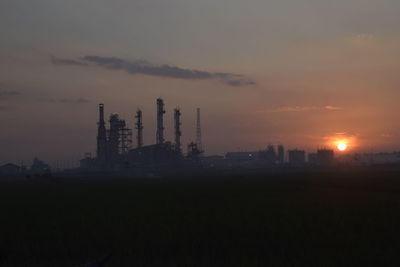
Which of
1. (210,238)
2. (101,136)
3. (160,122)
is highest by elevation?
(160,122)

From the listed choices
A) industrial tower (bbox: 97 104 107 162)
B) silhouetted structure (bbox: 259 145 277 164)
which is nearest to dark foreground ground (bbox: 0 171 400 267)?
industrial tower (bbox: 97 104 107 162)

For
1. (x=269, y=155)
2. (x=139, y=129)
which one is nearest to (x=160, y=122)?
(x=139, y=129)

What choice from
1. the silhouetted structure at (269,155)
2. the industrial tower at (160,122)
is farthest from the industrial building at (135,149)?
the silhouetted structure at (269,155)

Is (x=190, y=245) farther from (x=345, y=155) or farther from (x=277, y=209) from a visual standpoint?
(x=345, y=155)

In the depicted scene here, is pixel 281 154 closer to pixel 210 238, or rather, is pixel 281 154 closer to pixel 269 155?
pixel 269 155

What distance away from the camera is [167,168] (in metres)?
103

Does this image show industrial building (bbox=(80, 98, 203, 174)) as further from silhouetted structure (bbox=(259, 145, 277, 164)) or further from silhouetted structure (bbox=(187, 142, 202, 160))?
silhouetted structure (bbox=(259, 145, 277, 164))

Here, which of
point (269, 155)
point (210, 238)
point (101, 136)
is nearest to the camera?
point (210, 238)

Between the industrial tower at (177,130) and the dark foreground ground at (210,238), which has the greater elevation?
the industrial tower at (177,130)

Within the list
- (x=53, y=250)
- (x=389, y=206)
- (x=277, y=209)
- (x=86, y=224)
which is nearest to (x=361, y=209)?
(x=389, y=206)

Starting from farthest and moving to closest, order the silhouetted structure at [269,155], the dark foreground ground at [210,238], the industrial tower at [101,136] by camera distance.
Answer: the silhouetted structure at [269,155]
the industrial tower at [101,136]
the dark foreground ground at [210,238]

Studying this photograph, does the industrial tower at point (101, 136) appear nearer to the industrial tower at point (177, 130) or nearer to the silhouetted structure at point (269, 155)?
the industrial tower at point (177, 130)

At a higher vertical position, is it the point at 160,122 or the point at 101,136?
the point at 160,122

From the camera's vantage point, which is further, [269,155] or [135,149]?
[269,155]
